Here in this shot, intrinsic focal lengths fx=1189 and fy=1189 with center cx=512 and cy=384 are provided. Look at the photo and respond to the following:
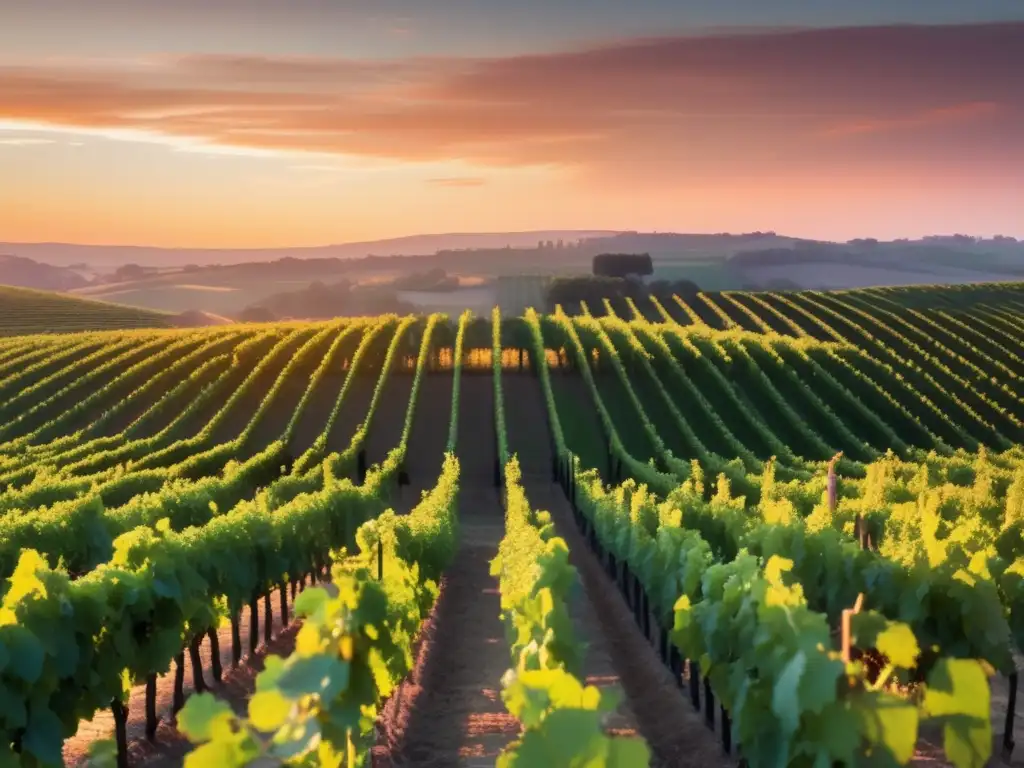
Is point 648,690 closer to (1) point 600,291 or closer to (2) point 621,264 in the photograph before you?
(1) point 600,291

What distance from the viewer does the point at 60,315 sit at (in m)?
121

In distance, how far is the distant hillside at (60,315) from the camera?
110 meters

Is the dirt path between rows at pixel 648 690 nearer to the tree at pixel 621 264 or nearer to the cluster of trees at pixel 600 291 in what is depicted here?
the cluster of trees at pixel 600 291

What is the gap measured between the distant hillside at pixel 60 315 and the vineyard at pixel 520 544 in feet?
143

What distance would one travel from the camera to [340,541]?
28.5m

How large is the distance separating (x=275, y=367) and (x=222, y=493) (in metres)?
27.9

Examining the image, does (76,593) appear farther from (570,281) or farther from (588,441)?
(570,281)

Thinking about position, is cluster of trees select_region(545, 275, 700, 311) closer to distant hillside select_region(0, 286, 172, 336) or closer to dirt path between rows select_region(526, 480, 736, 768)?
distant hillside select_region(0, 286, 172, 336)

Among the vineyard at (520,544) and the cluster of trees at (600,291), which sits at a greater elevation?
the cluster of trees at (600,291)

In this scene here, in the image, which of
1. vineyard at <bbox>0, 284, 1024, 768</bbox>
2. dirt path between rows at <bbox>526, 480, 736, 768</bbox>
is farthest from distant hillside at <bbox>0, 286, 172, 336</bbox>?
dirt path between rows at <bbox>526, 480, 736, 768</bbox>

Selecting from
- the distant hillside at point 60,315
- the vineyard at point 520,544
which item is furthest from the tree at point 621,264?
the vineyard at point 520,544

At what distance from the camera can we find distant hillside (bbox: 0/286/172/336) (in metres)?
110

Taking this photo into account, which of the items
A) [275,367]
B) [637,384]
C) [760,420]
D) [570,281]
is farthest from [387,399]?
[570,281]

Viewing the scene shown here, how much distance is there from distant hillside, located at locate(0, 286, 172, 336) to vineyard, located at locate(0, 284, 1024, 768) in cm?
4347
